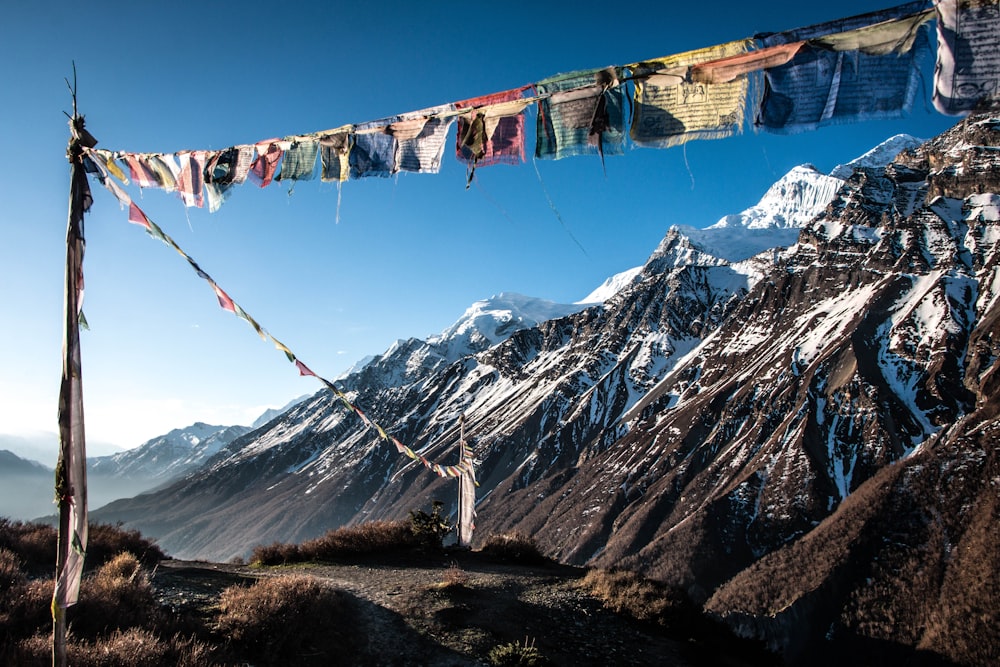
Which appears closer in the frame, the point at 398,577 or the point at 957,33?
the point at 957,33

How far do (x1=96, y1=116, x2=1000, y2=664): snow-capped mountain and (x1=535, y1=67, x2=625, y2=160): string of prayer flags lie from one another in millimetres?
62864

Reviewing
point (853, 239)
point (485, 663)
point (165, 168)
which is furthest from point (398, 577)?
point (853, 239)

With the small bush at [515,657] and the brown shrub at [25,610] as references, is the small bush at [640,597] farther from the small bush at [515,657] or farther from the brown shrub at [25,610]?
the brown shrub at [25,610]

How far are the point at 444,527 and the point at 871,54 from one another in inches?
658

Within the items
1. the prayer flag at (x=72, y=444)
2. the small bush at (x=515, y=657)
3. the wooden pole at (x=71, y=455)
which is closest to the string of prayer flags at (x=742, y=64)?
the wooden pole at (x=71, y=455)

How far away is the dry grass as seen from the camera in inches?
581

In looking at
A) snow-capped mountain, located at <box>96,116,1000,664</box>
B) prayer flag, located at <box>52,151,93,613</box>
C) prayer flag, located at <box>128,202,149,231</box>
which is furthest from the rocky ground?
snow-capped mountain, located at <box>96,116,1000,664</box>

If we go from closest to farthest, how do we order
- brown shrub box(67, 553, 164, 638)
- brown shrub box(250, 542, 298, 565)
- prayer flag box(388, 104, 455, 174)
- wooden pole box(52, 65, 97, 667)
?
wooden pole box(52, 65, 97, 667), brown shrub box(67, 553, 164, 638), prayer flag box(388, 104, 455, 174), brown shrub box(250, 542, 298, 565)

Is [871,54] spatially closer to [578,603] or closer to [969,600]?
[578,603]

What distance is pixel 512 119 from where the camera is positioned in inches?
287

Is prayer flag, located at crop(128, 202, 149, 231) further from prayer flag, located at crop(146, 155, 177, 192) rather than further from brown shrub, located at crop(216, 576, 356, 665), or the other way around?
brown shrub, located at crop(216, 576, 356, 665)

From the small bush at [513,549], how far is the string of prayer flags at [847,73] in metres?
14.7

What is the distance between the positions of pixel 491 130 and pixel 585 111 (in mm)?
1339

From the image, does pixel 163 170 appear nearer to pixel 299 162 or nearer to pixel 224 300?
pixel 299 162
